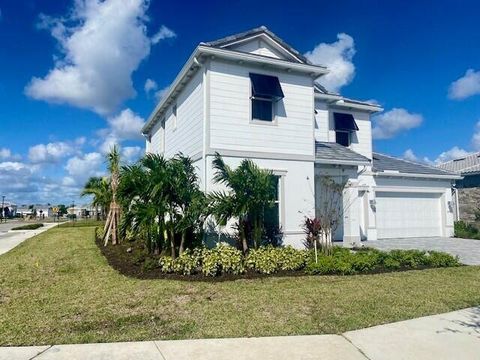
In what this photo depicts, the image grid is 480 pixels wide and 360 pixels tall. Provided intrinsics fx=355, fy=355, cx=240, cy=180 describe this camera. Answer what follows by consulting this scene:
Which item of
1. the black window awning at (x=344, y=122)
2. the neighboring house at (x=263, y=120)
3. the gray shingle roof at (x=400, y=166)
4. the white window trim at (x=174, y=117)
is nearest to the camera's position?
the neighboring house at (x=263, y=120)

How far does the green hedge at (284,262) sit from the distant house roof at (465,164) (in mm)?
15230

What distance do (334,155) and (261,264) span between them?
6969mm

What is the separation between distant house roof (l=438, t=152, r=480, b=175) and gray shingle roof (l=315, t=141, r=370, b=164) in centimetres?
1238

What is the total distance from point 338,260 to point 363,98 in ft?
40.8

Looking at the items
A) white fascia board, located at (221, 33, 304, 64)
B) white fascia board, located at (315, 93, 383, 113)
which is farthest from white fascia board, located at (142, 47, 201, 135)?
white fascia board, located at (315, 93, 383, 113)

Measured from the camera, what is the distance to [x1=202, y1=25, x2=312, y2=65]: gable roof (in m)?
11.9

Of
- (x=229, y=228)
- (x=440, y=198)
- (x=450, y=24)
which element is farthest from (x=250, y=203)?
(x=440, y=198)

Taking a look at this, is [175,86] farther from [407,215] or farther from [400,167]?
[407,215]

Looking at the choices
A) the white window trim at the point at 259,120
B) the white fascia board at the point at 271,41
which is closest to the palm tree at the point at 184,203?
the white window trim at the point at 259,120

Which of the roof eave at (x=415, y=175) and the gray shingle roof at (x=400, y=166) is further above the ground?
the gray shingle roof at (x=400, y=166)

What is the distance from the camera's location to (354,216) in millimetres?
15297

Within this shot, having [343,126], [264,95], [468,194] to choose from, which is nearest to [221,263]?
[264,95]

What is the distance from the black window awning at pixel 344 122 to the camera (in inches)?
716

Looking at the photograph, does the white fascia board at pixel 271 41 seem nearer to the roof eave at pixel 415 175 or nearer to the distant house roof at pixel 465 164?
the roof eave at pixel 415 175
